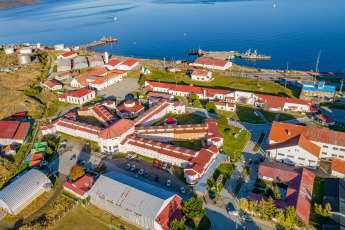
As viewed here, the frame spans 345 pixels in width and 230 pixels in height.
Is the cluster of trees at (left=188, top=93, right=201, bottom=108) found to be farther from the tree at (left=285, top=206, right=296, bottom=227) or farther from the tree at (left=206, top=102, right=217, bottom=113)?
the tree at (left=285, top=206, right=296, bottom=227)

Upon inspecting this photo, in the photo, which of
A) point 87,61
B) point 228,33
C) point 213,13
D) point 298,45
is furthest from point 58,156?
point 213,13

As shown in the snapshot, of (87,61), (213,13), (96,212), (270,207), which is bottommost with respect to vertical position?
(96,212)

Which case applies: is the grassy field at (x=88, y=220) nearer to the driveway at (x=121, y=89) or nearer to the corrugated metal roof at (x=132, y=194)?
the corrugated metal roof at (x=132, y=194)

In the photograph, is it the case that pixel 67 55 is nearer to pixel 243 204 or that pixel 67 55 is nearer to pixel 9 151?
pixel 9 151

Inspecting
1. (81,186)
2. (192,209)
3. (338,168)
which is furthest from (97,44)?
(338,168)

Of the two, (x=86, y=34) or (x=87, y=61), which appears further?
(x=86, y=34)

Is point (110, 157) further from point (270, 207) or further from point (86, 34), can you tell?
point (86, 34)
